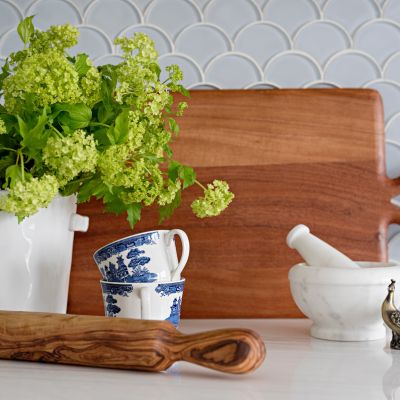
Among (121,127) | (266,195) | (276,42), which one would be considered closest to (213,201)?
(121,127)

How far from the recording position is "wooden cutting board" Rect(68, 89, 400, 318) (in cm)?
114

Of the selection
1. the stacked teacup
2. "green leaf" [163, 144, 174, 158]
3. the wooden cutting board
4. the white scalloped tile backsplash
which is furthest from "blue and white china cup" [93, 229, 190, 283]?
the white scalloped tile backsplash

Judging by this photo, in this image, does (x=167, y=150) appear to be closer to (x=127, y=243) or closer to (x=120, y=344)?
(x=127, y=243)

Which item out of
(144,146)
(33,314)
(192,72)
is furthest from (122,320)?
(192,72)

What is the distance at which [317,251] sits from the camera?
95 centimetres

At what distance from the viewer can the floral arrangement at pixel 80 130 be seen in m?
0.80

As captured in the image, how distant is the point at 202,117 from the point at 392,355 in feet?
1.77

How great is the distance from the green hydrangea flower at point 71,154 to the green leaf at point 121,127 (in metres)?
0.04

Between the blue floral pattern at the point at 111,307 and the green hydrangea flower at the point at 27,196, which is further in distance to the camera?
the blue floral pattern at the point at 111,307

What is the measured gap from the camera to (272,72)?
49.1 inches

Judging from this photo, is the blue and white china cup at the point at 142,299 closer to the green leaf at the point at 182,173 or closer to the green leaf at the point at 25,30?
the green leaf at the point at 182,173

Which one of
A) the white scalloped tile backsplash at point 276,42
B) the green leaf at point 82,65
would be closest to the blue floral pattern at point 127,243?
the green leaf at point 82,65

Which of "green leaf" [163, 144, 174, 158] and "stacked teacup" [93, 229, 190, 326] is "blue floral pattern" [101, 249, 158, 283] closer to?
"stacked teacup" [93, 229, 190, 326]

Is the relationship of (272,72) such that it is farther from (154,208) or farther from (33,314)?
(33,314)
